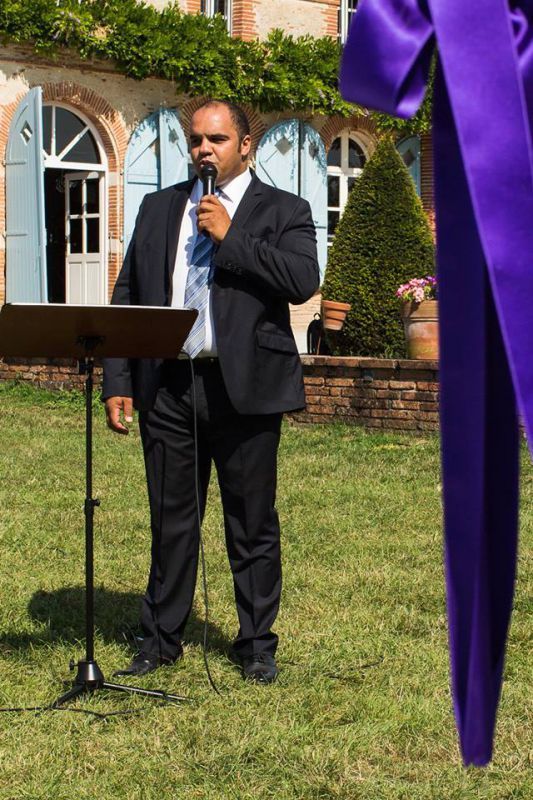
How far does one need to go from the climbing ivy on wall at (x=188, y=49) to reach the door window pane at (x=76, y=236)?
7.10 ft

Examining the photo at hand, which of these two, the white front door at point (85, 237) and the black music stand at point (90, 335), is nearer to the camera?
the black music stand at point (90, 335)

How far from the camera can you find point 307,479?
372 inches

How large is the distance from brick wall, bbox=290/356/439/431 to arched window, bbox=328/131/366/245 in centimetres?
788

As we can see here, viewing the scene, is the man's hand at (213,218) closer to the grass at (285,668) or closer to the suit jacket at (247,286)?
the suit jacket at (247,286)

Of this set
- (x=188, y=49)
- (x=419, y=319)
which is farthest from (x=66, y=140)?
(x=419, y=319)

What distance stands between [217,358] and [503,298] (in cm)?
301

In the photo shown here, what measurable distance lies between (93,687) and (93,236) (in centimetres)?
1378

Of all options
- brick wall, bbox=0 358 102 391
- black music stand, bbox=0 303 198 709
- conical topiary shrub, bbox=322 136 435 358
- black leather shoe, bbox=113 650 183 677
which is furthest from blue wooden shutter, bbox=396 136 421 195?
black music stand, bbox=0 303 198 709

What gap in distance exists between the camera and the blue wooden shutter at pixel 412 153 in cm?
2009

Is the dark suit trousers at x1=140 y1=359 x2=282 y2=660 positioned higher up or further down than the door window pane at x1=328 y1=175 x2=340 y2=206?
further down

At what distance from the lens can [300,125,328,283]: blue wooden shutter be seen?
18.9 metres

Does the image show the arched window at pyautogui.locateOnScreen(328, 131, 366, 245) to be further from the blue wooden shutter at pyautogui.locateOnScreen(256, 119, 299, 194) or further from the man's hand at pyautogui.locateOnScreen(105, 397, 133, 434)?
the man's hand at pyautogui.locateOnScreen(105, 397, 133, 434)

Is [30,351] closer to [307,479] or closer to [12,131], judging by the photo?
[307,479]

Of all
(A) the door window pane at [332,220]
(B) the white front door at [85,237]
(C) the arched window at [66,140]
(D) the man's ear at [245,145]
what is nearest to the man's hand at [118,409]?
(D) the man's ear at [245,145]
